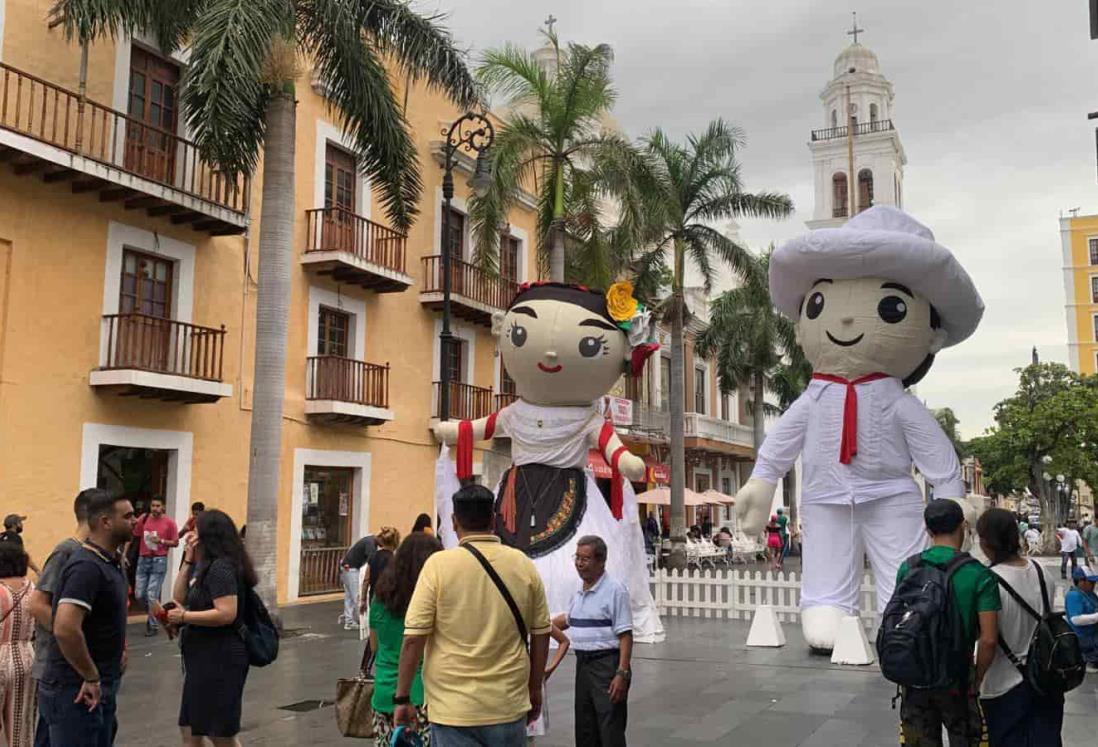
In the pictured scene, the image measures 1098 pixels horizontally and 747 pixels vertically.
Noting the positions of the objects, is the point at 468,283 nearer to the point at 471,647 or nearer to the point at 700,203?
the point at 700,203

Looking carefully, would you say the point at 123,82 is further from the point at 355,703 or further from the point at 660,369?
the point at 660,369

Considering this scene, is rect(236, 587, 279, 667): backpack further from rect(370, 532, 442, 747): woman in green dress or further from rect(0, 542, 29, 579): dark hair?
rect(0, 542, 29, 579): dark hair

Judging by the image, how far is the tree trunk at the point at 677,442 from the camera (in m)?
21.6

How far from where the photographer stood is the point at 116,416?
521 inches

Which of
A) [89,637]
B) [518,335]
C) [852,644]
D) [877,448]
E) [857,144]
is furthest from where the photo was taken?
[857,144]

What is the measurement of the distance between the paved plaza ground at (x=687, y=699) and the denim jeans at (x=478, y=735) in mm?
3049

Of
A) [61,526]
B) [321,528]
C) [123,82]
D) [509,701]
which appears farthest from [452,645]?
[321,528]

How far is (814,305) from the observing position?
8828 mm

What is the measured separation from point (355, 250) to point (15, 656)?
12.6 metres

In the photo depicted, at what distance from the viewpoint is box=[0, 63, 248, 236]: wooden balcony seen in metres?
11.8

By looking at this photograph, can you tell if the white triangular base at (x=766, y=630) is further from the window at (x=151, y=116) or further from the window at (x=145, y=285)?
the window at (x=151, y=116)

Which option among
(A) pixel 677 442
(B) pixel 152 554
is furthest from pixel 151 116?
(A) pixel 677 442

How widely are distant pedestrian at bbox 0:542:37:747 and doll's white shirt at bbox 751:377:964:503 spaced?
241 inches

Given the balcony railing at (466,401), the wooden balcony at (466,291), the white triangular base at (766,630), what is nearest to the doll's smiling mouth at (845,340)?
the white triangular base at (766,630)
